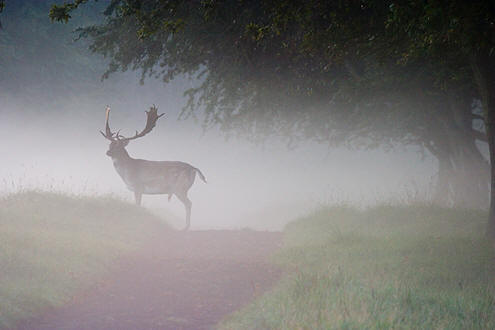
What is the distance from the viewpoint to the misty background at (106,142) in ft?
131

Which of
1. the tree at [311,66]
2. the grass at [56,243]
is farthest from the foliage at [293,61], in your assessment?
the grass at [56,243]

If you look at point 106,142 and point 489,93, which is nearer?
point 489,93

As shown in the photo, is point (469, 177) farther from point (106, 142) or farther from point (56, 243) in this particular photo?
point (106, 142)

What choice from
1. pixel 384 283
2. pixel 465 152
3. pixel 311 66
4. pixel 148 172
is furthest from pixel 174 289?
pixel 465 152

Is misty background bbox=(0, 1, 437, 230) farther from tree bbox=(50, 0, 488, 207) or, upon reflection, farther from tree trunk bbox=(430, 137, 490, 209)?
tree trunk bbox=(430, 137, 490, 209)

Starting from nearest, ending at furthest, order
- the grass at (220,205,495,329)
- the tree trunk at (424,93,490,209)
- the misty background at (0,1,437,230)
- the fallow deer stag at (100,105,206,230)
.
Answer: the grass at (220,205,495,329) → the fallow deer stag at (100,105,206,230) → the tree trunk at (424,93,490,209) → the misty background at (0,1,437,230)

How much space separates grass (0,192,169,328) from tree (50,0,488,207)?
3.78 metres

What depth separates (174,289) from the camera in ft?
22.9

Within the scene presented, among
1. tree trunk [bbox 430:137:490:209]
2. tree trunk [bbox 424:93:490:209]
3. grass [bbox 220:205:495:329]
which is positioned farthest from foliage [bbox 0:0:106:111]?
grass [bbox 220:205:495:329]

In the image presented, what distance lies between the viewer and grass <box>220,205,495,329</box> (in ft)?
16.5

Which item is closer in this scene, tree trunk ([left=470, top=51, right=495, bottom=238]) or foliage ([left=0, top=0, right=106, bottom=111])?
tree trunk ([left=470, top=51, right=495, bottom=238])

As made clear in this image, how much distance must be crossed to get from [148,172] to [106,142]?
50.5 metres

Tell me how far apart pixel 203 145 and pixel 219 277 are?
208 feet

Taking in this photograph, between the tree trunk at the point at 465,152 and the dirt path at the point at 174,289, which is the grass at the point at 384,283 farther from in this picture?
the tree trunk at the point at 465,152
